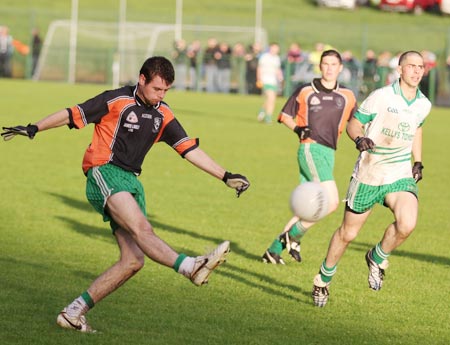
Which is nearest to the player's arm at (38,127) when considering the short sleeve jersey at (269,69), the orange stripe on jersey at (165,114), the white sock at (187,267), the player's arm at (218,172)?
the orange stripe on jersey at (165,114)

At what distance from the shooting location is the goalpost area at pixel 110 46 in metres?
48.9

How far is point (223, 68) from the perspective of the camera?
152 feet

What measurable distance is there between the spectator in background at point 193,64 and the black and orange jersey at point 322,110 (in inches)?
1344

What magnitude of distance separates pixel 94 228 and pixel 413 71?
556 centimetres

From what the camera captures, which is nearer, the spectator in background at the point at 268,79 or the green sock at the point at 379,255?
the green sock at the point at 379,255

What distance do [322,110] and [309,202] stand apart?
347 centimetres

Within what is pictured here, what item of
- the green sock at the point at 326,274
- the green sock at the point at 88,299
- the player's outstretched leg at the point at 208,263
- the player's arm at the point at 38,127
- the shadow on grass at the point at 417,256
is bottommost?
the shadow on grass at the point at 417,256

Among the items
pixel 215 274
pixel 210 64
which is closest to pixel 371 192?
pixel 215 274

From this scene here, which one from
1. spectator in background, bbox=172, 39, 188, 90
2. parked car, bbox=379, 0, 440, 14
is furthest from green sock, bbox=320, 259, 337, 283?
parked car, bbox=379, 0, 440, 14

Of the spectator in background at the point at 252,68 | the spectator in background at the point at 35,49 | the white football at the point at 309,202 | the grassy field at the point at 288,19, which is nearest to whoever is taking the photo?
the white football at the point at 309,202

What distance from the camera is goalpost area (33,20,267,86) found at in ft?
160

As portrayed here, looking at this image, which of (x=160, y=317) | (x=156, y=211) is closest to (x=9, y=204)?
(x=156, y=211)

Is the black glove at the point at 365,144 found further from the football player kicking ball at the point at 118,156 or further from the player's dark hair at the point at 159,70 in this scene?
the player's dark hair at the point at 159,70

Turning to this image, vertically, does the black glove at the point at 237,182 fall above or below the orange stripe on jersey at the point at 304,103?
below
